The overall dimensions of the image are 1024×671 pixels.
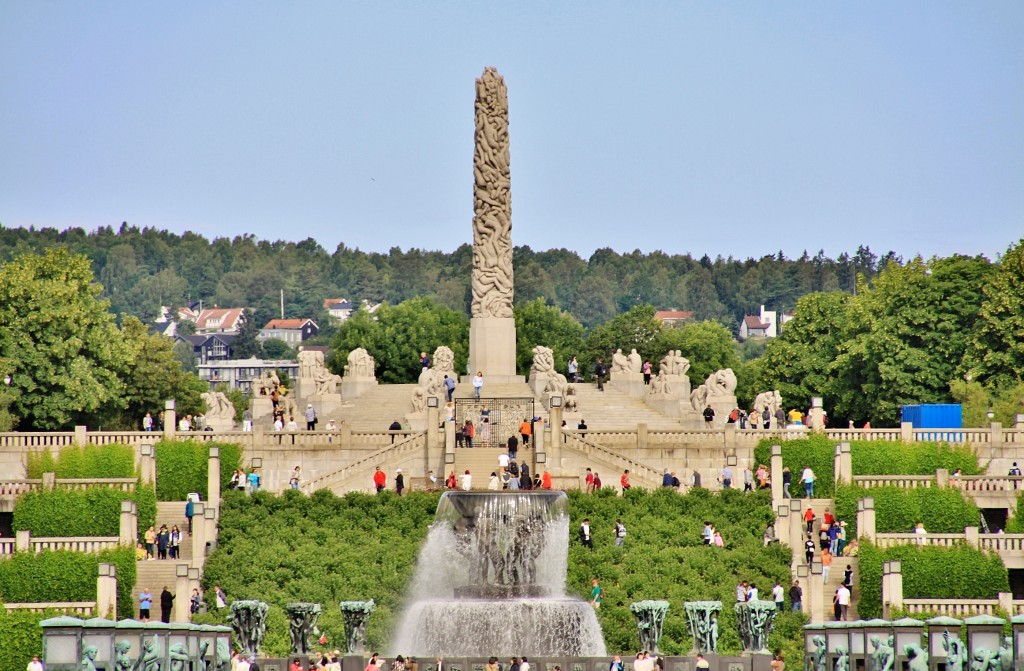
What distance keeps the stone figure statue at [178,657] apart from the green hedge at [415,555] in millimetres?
7576

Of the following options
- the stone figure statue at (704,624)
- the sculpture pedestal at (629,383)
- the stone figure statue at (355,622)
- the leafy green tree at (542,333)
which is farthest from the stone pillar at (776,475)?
the leafy green tree at (542,333)

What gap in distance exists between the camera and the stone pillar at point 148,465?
236 feet

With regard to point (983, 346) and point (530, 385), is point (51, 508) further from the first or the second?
point (983, 346)

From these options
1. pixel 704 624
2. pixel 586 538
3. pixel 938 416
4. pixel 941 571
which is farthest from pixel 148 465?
pixel 938 416

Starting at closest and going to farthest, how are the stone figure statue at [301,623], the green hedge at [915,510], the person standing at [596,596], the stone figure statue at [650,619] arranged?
the stone figure statue at [301,623] < the stone figure statue at [650,619] < the person standing at [596,596] < the green hedge at [915,510]

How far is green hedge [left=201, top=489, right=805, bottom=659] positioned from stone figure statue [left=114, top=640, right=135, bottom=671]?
913 cm

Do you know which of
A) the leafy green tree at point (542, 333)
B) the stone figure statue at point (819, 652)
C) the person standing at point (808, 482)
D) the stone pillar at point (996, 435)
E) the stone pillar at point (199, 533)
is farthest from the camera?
the leafy green tree at point (542, 333)

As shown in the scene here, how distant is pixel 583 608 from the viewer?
62.6 m

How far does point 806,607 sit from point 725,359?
6713cm

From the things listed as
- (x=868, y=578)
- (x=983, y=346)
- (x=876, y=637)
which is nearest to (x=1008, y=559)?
(x=868, y=578)

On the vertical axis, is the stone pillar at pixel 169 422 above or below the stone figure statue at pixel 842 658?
above

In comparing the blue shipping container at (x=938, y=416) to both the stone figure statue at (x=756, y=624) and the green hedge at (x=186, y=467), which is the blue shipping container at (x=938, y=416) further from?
the green hedge at (x=186, y=467)

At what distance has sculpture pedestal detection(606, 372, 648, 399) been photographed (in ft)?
290

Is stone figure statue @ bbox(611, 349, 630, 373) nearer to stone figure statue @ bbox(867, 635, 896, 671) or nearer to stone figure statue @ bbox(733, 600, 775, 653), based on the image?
stone figure statue @ bbox(733, 600, 775, 653)
